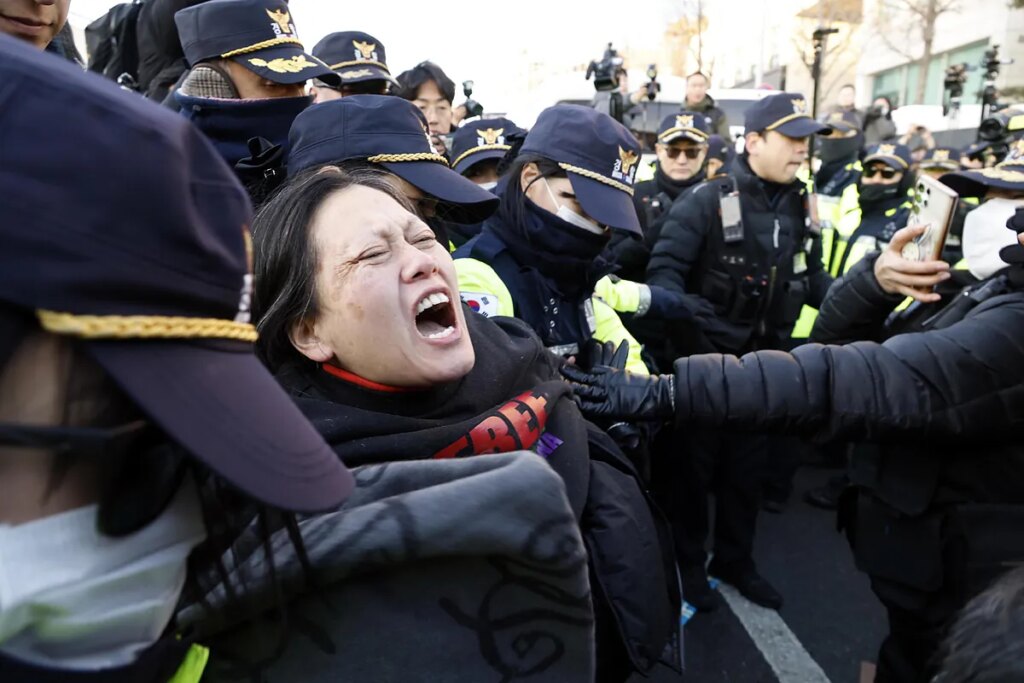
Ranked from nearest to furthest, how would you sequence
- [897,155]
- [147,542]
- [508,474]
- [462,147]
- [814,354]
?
[147,542] < [508,474] < [814,354] < [462,147] < [897,155]

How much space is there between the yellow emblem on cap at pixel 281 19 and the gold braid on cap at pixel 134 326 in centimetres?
197

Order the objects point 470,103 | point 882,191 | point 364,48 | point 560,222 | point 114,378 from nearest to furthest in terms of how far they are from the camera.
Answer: point 114,378, point 560,222, point 364,48, point 882,191, point 470,103

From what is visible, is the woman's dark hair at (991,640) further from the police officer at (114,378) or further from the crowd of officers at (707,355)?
the police officer at (114,378)

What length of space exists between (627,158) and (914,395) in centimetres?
105

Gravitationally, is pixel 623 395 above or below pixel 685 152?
below

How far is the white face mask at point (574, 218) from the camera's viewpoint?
1.98 metres

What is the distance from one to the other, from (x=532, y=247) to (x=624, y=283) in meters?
1.25

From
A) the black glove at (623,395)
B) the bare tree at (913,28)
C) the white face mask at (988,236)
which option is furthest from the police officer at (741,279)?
the bare tree at (913,28)

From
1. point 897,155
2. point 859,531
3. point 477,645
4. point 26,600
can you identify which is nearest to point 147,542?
point 26,600

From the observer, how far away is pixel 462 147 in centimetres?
365

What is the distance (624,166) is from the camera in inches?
82.9

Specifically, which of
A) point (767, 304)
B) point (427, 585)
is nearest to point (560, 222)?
point (427, 585)

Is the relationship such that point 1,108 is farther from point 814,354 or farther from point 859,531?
point 859,531

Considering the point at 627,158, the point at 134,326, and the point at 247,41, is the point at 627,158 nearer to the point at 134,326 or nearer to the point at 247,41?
the point at 247,41
